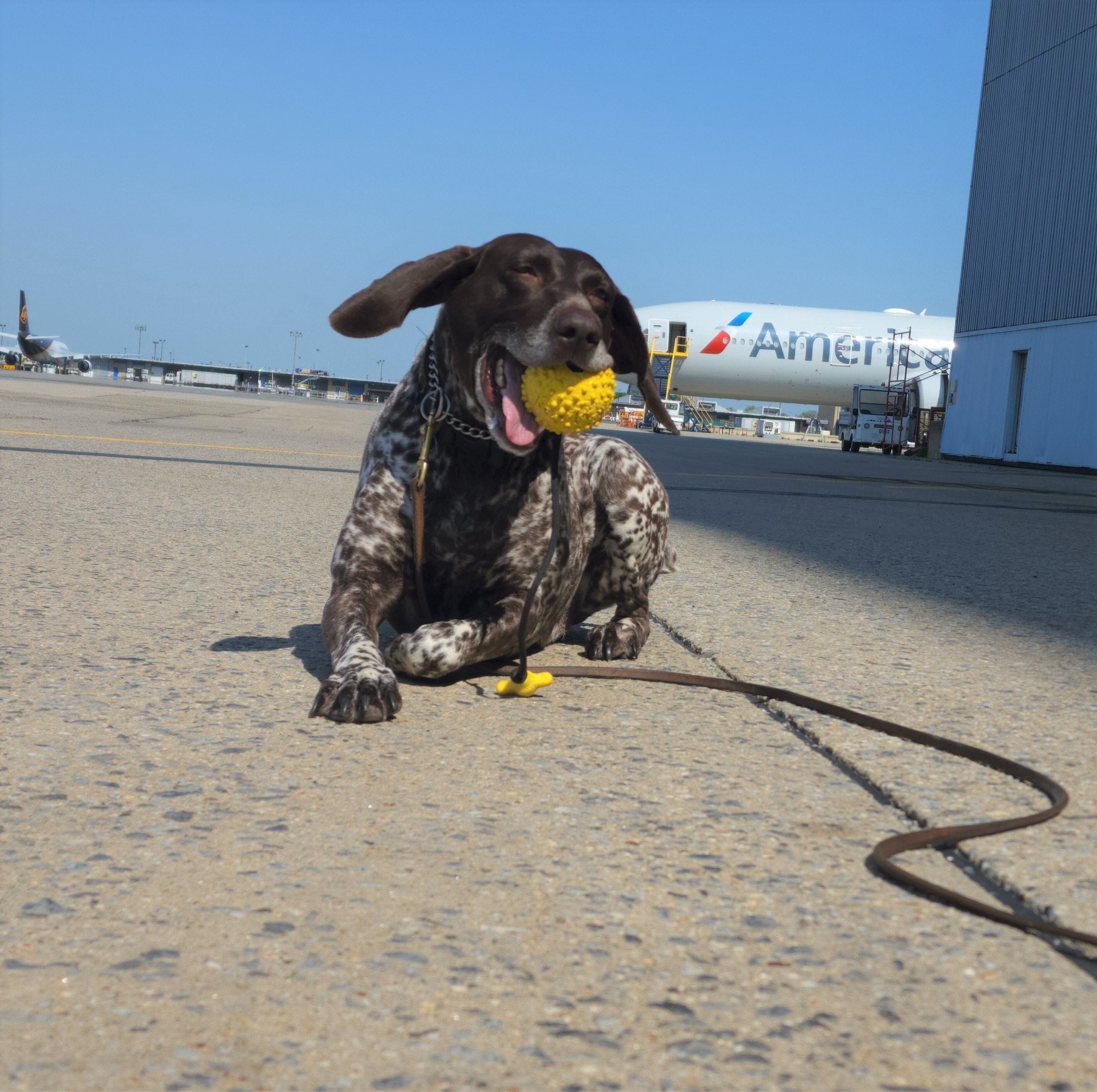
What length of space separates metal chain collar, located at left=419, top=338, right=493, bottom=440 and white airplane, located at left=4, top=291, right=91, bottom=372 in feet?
350

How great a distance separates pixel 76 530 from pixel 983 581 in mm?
3764

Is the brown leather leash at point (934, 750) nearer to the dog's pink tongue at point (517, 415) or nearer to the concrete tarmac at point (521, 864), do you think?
the concrete tarmac at point (521, 864)

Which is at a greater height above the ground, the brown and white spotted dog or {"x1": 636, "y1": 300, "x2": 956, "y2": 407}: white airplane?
{"x1": 636, "y1": 300, "x2": 956, "y2": 407}: white airplane

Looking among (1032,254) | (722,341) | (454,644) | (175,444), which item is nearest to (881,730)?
(454,644)

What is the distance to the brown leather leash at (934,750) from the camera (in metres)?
1.57

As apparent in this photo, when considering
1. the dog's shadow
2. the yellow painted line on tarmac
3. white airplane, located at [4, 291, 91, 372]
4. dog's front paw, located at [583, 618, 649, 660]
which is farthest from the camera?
white airplane, located at [4, 291, 91, 372]

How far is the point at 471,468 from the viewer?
2947mm

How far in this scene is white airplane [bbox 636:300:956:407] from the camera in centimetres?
4262

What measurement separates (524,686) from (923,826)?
40.7 inches

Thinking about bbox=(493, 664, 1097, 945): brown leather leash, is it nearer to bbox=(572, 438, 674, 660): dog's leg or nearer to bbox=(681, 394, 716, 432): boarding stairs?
bbox=(572, 438, 674, 660): dog's leg

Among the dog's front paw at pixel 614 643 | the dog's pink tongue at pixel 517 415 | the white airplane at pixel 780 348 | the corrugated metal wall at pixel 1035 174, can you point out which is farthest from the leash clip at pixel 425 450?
the white airplane at pixel 780 348

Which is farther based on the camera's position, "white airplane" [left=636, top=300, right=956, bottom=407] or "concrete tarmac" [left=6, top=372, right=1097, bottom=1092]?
"white airplane" [left=636, top=300, right=956, bottom=407]

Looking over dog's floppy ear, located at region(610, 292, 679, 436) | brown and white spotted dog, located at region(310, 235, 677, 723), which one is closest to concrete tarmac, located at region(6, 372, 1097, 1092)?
brown and white spotted dog, located at region(310, 235, 677, 723)

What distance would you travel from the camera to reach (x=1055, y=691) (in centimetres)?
298
